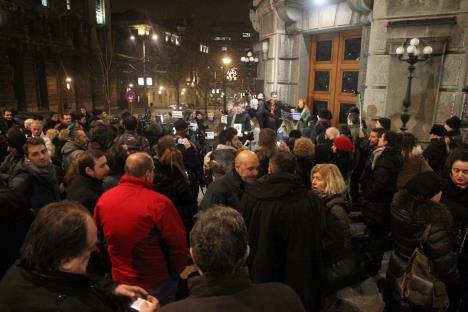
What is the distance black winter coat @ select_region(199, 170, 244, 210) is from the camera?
12.2ft

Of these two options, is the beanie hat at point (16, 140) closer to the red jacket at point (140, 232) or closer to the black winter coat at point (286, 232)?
the red jacket at point (140, 232)

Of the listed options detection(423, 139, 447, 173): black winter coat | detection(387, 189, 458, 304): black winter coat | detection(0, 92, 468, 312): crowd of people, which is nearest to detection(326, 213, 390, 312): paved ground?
detection(0, 92, 468, 312): crowd of people

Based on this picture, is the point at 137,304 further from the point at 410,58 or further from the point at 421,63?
the point at 421,63

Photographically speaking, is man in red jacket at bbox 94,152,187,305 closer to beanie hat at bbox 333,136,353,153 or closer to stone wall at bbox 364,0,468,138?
beanie hat at bbox 333,136,353,153

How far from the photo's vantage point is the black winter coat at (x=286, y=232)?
9.44 feet

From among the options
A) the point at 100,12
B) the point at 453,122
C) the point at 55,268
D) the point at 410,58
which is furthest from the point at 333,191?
the point at 100,12

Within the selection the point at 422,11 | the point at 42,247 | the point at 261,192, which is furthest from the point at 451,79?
the point at 42,247

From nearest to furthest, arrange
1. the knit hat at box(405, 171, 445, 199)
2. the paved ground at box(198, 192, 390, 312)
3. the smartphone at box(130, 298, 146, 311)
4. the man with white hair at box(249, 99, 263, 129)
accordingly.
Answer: the smartphone at box(130, 298, 146, 311)
the knit hat at box(405, 171, 445, 199)
the paved ground at box(198, 192, 390, 312)
the man with white hair at box(249, 99, 263, 129)

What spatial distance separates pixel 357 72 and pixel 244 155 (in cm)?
825

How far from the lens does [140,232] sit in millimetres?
2764

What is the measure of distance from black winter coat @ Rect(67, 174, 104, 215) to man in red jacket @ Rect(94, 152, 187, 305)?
422 millimetres

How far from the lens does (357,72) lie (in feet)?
35.3

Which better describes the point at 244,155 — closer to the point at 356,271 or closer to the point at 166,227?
the point at 166,227

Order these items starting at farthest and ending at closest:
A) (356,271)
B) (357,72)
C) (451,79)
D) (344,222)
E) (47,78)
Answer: (47,78) < (357,72) < (451,79) < (356,271) < (344,222)
